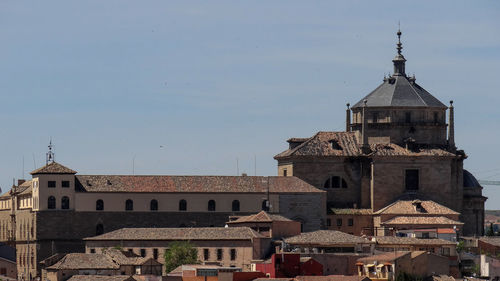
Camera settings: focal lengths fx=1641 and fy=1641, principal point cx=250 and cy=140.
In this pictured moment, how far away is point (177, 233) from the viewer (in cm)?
12569

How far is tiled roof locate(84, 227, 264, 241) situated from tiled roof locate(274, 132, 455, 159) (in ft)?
49.2

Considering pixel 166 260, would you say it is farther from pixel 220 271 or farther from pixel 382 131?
pixel 382 131

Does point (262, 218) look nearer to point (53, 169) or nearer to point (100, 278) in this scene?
point (100, 278)

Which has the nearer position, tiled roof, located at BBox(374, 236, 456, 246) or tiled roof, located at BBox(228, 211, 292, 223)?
tiled roof, located at BBox(374, 236, 456, 246)

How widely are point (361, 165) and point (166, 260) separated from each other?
22714mm

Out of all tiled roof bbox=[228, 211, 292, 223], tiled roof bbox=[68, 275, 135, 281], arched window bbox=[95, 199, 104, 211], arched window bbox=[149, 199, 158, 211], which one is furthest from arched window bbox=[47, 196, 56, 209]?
tiled roof bbox=[228, 211, 292, 223]

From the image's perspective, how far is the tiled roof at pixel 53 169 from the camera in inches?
5123

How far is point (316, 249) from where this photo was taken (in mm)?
120438

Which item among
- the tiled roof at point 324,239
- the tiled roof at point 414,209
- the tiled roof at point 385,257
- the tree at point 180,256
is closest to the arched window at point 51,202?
the tree at point 180,256

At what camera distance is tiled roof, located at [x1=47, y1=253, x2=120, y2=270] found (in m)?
119

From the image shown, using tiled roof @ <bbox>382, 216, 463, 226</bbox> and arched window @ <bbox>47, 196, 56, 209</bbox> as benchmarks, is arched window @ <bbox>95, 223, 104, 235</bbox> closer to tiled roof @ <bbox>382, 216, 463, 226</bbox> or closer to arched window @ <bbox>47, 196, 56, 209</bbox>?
arched window @ <bbox>47, 196, 56, 209</bbox>

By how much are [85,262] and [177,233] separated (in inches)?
357

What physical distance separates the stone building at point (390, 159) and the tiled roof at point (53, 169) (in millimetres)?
19169

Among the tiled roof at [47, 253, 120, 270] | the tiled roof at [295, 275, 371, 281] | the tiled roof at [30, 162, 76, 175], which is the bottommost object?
the tiled roof at [295, 275, 371, 281]
